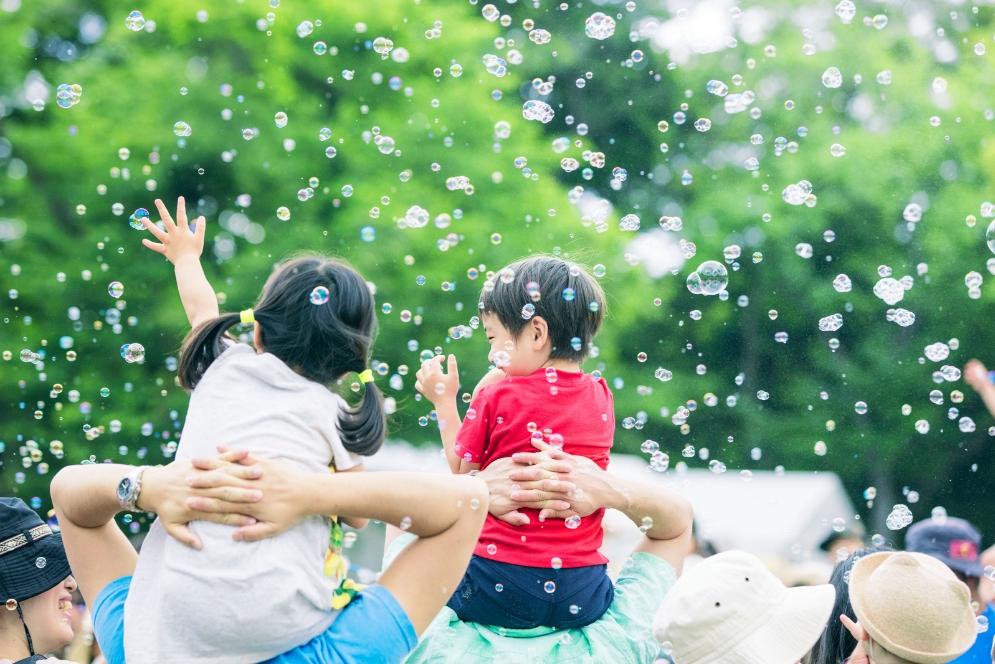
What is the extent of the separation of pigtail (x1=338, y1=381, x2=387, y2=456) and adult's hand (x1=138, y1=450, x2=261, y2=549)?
249 millimetres

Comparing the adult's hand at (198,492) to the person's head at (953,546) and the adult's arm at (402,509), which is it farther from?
the person's head at (953,546)

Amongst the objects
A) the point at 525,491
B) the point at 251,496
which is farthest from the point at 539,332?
the point at 251,496

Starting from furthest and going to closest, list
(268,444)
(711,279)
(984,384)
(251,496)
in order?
(984,384), (711,279), (268,444), (251,496)

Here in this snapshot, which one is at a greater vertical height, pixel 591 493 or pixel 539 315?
pixel 539 315

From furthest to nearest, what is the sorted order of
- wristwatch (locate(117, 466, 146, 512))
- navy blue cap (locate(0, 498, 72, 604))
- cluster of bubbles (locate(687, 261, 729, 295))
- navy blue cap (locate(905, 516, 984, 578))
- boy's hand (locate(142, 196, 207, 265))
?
navy blue cap (locate(905, 516, 984, 578)) < cluster of bubbles (locate(687, 261, 729, 295)) < boy's hand (locate(142, 196, 207, 265)) < navy blue cap (locate(0, 498, 72, 604)) < wristwatch (locate(117, 466, 146, 512))

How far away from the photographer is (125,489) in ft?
7.57

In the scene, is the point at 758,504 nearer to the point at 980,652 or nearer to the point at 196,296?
the point at 980,652

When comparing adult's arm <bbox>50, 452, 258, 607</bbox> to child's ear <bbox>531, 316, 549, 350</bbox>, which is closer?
adult's arm <bbox>50, 452, 258, 607</bbox>

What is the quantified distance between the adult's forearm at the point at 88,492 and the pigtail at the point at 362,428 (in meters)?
0.42

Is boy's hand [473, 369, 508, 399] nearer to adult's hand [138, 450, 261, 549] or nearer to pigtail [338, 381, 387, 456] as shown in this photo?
pigtail [338, 381, 387, 456]

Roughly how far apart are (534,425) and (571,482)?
0.18 metres

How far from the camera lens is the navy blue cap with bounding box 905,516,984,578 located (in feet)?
14.3

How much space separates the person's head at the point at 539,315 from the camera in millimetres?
2932

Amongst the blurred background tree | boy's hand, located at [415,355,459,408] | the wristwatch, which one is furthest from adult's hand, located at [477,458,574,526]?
the blurred background tree
